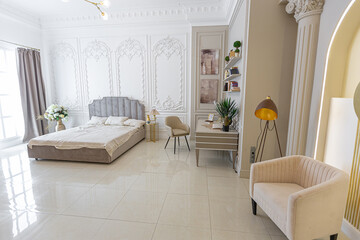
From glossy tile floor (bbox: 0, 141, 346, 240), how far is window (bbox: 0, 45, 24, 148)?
1.61 m

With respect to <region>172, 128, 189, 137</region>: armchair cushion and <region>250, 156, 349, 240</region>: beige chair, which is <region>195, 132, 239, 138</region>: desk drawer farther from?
<region>250, 156, 349, 240</region>: beige chair

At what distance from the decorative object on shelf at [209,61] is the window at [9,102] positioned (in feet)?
16.4

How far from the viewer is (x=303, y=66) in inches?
82.0

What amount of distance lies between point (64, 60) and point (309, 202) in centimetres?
658

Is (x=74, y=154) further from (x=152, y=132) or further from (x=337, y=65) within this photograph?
(x=337, y=65)

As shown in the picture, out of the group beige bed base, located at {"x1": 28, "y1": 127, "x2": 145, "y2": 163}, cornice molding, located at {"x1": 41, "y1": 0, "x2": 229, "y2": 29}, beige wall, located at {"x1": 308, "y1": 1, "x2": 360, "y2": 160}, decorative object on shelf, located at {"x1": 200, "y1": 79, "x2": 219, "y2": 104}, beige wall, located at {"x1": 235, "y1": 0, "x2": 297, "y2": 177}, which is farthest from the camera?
decorative object on shelf, located at {"x1": 200, "y1": 79, "x2": 219, "y2": 104}

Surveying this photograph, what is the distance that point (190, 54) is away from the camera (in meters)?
4.84

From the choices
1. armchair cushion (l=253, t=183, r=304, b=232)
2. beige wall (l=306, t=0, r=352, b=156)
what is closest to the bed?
armchair cushion (l=253, t=183, r=304, b=232)

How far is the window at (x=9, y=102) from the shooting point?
4.52 meters

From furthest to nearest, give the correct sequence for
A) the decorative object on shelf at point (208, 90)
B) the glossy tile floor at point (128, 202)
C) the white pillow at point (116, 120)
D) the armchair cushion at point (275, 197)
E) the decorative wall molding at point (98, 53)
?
the decorative wall molding at point (98, 53) → the white pillow at point (116, 120) → the decorative object on shelf at point (208, 90) → the glossy tile floor at point (128, 202) → the armchair cushion at point (275, 197)

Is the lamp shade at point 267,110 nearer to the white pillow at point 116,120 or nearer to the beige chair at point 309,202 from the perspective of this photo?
the beige chair at point 309,202

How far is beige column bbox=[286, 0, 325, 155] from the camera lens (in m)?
1.97

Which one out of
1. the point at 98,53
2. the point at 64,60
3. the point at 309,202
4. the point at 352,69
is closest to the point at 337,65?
the point at 352,69

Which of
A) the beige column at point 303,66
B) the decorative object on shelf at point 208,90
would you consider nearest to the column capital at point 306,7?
the beige column at point 303,66
